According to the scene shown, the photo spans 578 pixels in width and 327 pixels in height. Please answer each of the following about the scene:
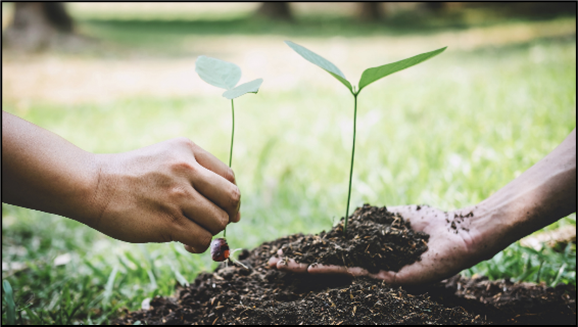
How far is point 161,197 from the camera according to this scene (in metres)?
1.15

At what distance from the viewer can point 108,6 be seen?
72.1 ft

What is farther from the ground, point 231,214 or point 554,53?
point 554,53

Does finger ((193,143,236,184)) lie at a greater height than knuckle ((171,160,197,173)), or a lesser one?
greater

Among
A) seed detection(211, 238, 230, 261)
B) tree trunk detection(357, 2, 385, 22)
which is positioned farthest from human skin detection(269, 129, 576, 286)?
tree trunk detection(357, 2, 385, 22)

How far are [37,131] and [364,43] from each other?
10.1 m

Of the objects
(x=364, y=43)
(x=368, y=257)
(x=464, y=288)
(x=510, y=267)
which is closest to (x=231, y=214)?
(x=368, y=257)

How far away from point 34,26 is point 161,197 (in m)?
9.36

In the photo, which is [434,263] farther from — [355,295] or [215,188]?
[215,188]

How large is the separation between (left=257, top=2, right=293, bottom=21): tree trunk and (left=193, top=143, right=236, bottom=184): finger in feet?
49.4

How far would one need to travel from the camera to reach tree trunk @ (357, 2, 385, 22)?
1567 cm

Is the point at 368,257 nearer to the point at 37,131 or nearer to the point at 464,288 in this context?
the point at 464,288

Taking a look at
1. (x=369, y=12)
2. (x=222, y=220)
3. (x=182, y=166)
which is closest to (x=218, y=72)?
(x=182, y=166)

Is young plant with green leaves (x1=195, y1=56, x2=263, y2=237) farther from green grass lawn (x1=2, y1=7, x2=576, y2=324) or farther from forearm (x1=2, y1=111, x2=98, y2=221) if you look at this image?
green grass lawn (x1=2, y1=7, x2=576, y2=324)

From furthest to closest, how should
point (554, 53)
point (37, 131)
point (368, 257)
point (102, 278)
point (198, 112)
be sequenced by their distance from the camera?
point (554, 53), point (198, 112), point (102, 278), point (368, 257), point (37, 131)
